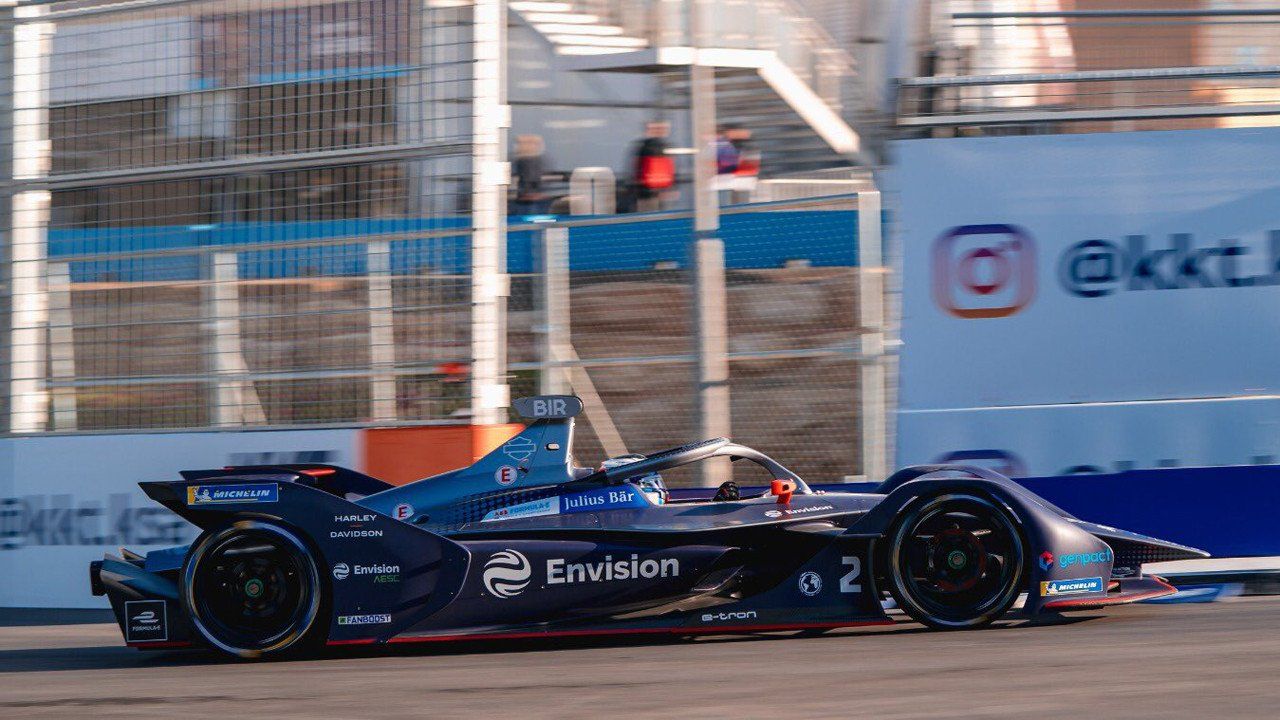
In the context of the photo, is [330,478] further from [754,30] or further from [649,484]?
[754,30]

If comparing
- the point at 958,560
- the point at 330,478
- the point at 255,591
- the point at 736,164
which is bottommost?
the point at 255,591

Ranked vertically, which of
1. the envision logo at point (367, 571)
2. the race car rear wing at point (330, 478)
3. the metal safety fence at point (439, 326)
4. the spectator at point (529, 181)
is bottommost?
the envision logo at point (367, 571)

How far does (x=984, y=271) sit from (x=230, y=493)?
13.3 feet

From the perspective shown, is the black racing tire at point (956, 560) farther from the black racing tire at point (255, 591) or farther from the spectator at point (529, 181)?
the spectator at point (529, 181)

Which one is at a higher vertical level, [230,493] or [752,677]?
[230,493]

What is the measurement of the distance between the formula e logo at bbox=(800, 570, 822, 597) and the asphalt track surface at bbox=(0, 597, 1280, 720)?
22 centimetres

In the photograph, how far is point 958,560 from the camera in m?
6.39

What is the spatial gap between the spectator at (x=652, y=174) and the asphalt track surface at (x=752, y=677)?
5.81 meters

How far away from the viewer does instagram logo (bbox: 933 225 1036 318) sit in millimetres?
7969

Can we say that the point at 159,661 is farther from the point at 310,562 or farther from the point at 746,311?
the point at 746,311

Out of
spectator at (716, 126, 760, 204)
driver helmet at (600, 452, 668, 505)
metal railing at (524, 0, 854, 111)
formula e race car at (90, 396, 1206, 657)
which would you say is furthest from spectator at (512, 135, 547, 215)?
formula e race car at (90, 396, 1206, 657)

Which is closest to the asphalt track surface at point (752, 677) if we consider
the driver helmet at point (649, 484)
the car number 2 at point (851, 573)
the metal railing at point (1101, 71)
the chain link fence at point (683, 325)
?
the car number 2 at point (851, 573)

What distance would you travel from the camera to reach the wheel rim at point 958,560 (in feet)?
20.8

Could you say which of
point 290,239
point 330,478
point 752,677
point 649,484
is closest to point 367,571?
point 330,478
